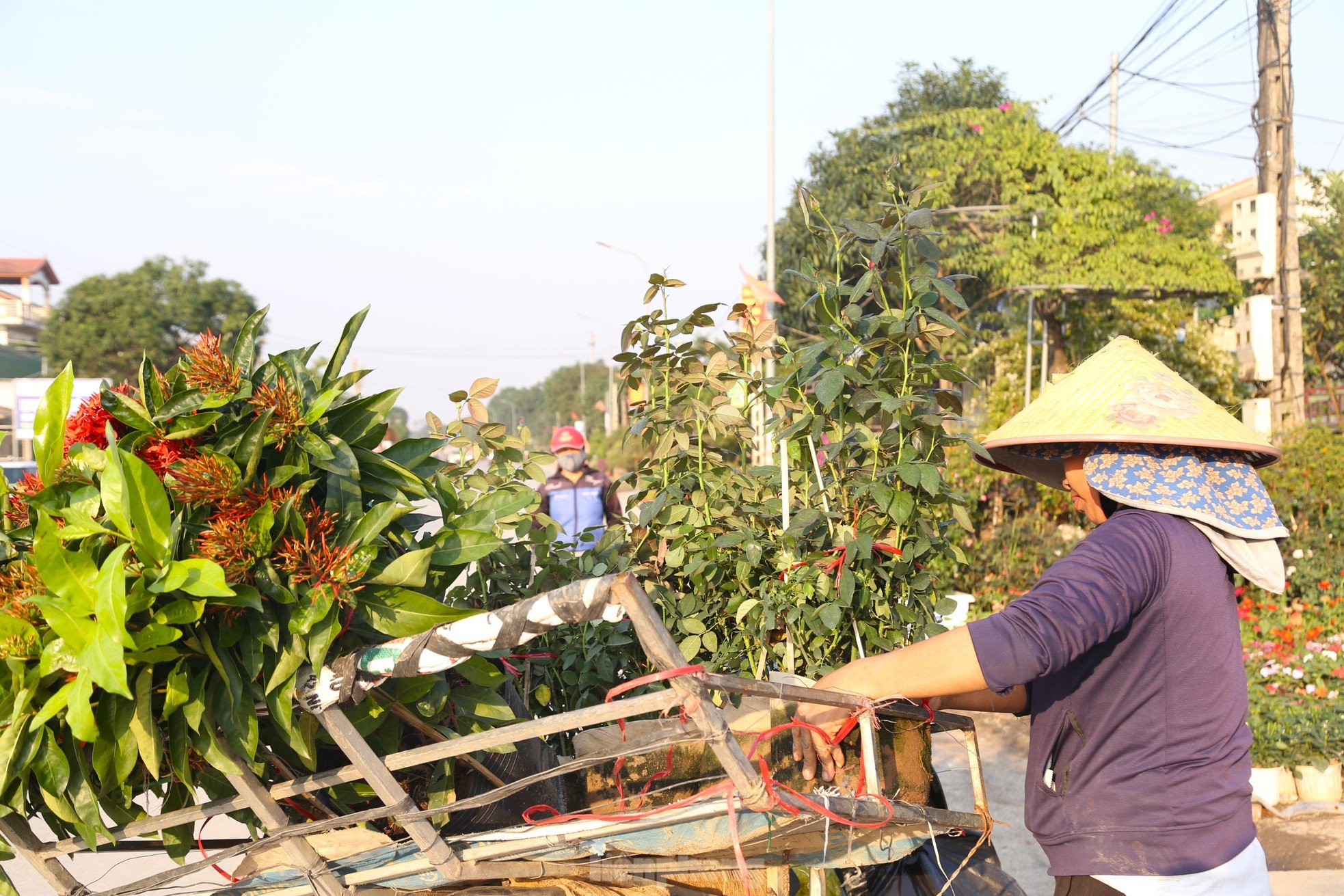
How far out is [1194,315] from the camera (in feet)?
42.9

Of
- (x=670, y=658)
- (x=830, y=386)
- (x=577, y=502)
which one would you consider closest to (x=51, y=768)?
(x=670, y=658)


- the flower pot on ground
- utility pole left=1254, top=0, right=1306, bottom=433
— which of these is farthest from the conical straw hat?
utility pole left=1254, top=0, right=1306, bottom=433

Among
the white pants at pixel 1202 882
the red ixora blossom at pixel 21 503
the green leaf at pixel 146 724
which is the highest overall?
the red ixora blossom at pixel 21 503

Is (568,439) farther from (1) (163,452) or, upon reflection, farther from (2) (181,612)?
(2) (181,612)

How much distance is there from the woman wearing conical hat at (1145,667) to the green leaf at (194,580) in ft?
3.05

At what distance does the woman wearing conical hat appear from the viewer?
1622 mm

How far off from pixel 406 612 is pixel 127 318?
114 feet

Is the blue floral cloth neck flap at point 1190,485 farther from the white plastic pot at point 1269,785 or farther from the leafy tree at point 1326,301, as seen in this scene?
the leafy tree at point 1326,301

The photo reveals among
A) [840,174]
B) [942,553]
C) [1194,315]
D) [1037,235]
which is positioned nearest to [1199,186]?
[1194,315]

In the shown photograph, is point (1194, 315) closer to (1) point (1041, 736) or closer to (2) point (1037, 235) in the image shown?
(2) point (1037, 235)

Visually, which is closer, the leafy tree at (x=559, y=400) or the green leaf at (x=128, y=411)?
the green leaf at (x=128, y=411)

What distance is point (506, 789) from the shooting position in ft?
5.25

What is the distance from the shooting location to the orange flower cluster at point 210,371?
61.8 inches

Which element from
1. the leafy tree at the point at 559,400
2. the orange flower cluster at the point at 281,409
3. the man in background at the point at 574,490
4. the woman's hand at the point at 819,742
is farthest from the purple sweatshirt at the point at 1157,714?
the leafy tree at the point at 559,400
